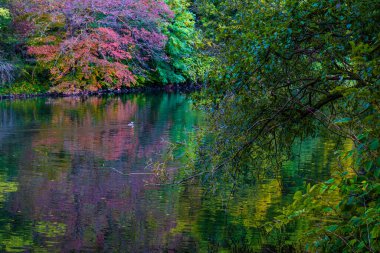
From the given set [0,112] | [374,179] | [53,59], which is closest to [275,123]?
[374,179]

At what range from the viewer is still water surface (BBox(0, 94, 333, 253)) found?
9164 mm

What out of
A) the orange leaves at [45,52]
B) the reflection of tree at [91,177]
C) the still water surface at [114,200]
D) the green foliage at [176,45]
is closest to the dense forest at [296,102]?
the still water surface at [114,200]

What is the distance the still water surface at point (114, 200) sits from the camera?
30.1 ft

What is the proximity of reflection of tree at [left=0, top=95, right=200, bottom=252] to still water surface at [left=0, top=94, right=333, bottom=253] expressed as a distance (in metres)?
0.02

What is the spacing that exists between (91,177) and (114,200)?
2.06 meters

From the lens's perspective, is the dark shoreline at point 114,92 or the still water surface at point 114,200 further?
the dark shoreline at point 114,92

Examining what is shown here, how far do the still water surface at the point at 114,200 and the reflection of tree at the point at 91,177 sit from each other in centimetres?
2

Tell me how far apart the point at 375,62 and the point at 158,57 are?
33277 millimetres

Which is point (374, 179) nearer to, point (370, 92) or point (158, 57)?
point (370, 92)

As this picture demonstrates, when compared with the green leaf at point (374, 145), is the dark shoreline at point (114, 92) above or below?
below

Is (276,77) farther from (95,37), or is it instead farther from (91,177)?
(95,37)

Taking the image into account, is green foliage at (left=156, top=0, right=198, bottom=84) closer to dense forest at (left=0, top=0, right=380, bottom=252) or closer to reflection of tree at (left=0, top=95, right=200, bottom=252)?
reflection of tree at (left=0, top=95, right=200, bottom=252)

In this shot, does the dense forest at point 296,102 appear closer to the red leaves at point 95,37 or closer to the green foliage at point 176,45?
the red leaves at point 95,37

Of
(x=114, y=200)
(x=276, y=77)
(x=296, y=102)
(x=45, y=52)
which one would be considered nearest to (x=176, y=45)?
(x=45, y=52)
